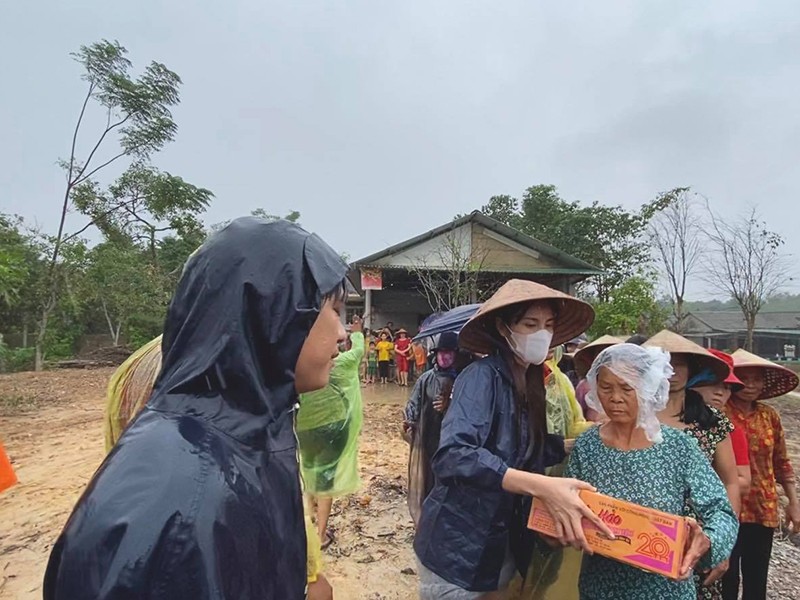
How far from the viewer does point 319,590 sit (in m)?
1.20

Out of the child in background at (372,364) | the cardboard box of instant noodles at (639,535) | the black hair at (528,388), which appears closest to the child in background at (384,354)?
the child in background at (372,364)

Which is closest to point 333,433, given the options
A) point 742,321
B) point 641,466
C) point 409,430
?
point 409,430

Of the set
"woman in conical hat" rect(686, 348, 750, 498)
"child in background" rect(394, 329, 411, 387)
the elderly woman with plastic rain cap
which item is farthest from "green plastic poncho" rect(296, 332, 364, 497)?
"child in background" rect(394, 329, 411, 387)

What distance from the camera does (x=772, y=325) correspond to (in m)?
35.9

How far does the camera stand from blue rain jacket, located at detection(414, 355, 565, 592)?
5.15 ft

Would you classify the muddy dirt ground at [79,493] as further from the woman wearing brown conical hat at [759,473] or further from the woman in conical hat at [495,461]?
the woman in conical hat at [495,461]

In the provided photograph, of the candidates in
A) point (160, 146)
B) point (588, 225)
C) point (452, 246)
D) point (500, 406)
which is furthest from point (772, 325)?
point (500, 406)

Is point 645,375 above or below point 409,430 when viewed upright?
above

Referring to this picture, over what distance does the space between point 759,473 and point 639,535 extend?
1.65 meters

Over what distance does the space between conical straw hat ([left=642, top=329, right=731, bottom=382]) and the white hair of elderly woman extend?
44cm

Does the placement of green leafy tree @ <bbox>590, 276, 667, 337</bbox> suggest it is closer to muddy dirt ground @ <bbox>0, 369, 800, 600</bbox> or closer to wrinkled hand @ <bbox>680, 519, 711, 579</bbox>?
muddy dirt ground @ <bbox>0, 369, 800, 600</bbox>

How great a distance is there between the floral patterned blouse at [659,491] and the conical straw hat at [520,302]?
0.56 meters

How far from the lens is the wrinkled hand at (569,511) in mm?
1327

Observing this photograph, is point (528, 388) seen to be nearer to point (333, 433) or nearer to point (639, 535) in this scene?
point (639, 535)
